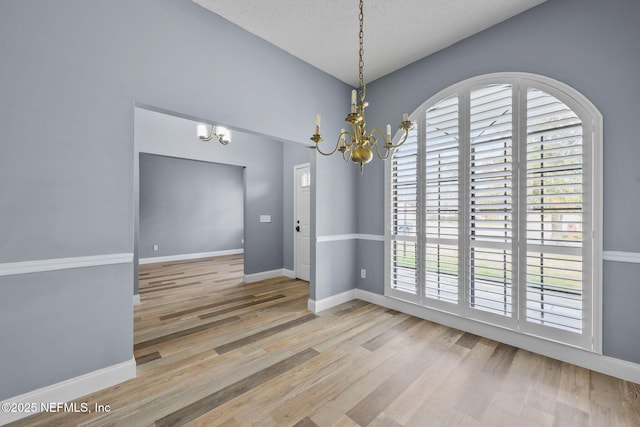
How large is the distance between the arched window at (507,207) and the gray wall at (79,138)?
2.50 meters

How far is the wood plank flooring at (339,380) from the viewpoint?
159 centimetres

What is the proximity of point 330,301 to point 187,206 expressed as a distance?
5.94 m

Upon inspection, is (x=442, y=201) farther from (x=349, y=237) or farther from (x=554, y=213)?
(x=349, y=237)

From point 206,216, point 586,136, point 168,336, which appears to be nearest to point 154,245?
point 206,216

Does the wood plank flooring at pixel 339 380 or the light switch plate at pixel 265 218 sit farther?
the light switch plate at pixel 265 218

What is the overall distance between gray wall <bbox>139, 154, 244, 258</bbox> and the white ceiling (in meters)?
5.27

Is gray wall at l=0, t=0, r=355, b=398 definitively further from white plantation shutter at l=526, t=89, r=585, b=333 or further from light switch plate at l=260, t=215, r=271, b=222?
white plantation shutter at l=526, t=89, r=585, b=333

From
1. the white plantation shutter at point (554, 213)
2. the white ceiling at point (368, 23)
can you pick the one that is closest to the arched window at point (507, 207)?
the white plantation shutter at point (554, 213)

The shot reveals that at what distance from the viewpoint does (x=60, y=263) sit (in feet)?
5.62

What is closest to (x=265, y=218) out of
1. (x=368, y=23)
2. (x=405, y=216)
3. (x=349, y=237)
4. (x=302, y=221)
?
(x=302, y=221)

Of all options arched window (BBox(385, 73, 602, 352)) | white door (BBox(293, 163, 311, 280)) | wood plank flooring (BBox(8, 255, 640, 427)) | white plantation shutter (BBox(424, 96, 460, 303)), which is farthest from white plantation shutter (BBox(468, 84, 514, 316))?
white door (BBox(293, 163, 311, 280))

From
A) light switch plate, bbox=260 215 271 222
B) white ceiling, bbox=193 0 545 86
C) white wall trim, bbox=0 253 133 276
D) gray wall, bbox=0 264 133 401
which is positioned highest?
white ceiling, bbox=193 0 545 86

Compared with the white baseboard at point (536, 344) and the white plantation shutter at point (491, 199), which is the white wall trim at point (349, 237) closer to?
the white baseboard at point (536, 344)

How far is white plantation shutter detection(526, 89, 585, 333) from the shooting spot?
2070mm
